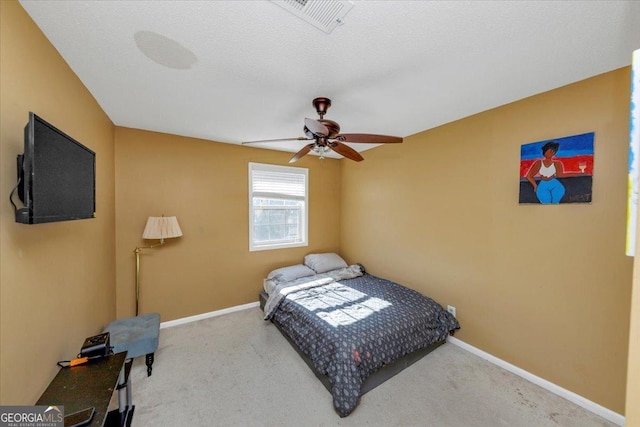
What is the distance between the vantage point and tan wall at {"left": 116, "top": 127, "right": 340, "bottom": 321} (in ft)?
9.06

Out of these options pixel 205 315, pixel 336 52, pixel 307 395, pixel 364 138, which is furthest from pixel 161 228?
pixel 336 52

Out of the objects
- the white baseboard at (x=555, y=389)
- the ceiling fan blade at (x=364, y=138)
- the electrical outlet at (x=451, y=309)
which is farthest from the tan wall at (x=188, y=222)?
the white baseboard at (x=555, y=389)

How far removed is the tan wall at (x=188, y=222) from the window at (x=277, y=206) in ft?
0.40

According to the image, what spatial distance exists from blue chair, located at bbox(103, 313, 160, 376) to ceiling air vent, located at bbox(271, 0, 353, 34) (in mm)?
2694

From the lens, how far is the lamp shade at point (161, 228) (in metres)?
2.63

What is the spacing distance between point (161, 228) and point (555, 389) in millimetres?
4060

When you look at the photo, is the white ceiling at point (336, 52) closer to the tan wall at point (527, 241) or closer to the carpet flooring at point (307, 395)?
the tan wall at point (527, 241)

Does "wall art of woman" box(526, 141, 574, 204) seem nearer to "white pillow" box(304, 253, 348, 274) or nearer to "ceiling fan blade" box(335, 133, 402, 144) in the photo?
"ceiling fan blade" box(335, 133, 402, 144)

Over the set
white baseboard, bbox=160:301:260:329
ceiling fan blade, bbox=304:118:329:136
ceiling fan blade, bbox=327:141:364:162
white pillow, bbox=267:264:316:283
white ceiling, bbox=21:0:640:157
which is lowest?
white baseboard, bbox=160:301:260:329

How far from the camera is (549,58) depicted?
61.3 inches

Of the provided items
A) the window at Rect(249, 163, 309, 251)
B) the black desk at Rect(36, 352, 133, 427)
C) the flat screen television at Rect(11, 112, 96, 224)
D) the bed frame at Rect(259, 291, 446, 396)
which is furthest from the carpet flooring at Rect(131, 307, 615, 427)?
the window at Rect(249, 163, 309, 251)

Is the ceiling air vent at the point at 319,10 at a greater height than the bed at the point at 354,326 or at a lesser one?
greater

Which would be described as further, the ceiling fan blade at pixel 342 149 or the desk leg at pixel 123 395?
the ceiling fan blade at pixel 342 149

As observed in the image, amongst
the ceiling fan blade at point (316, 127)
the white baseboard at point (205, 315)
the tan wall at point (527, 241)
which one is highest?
the ceiling fan blade at point (316, 127)
